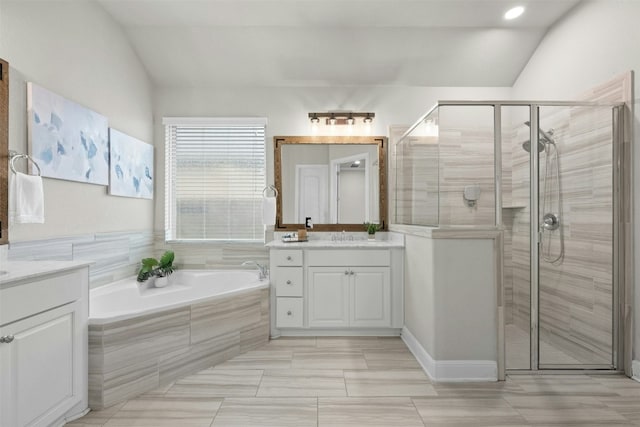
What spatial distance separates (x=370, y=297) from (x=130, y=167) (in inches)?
97.8

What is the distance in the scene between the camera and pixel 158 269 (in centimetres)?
331

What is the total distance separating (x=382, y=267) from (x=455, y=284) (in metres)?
0.88

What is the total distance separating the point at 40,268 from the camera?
1.63m

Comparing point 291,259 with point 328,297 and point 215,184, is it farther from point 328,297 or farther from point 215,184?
point 215,184

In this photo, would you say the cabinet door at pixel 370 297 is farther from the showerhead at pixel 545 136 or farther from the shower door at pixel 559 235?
the showerhead at pixel 545 136

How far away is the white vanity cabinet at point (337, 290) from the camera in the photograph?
3043 mm

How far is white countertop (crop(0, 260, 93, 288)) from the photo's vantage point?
1.43 metres

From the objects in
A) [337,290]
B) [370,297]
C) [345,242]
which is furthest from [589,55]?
[337,290]

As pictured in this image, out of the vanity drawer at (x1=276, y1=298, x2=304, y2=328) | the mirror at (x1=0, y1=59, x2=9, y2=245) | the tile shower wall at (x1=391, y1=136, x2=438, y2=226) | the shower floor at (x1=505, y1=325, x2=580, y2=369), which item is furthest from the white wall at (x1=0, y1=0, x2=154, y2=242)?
the shower floor at (x1=505, y1=325, x2=580, y2=369)

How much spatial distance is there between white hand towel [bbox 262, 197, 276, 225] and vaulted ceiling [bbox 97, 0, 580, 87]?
4.03ft

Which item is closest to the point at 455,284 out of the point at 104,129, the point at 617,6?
the point at 617,6

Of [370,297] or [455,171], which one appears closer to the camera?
[455,171]

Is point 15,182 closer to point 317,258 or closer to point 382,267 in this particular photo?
point 317,258

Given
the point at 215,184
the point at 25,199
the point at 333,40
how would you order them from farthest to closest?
the point at 215,184 → the point at 333,40 → the point at 25,199
